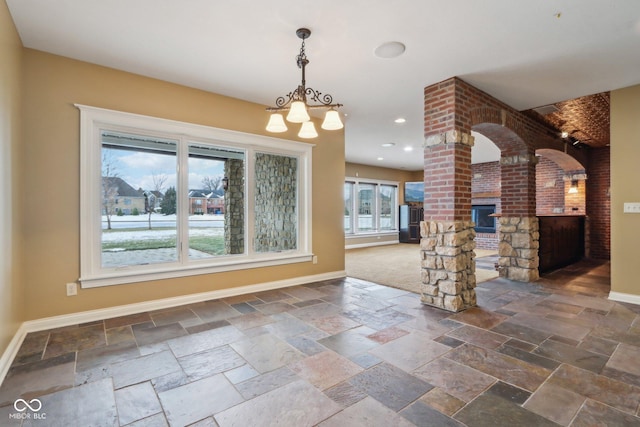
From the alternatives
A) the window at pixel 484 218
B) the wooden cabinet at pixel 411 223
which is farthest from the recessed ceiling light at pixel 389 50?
the wooden cabinet at pixel 411 223

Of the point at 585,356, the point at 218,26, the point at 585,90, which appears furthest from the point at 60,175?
the point at 585,90

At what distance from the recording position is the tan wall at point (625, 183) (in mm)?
3596

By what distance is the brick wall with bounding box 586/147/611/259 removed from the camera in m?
6.82

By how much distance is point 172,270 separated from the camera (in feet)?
11.5

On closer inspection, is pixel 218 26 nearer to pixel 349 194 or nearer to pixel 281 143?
pixel 281 143

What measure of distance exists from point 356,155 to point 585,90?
4.92m

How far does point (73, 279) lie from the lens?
297 cm

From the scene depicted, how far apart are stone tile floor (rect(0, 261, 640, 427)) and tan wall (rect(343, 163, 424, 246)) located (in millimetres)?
5689

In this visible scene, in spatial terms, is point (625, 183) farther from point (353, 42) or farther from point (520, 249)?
point (353, 42)

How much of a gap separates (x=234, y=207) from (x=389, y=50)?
2642 mm

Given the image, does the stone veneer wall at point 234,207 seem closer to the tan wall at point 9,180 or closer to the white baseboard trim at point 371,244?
the tan wall at point 9,180

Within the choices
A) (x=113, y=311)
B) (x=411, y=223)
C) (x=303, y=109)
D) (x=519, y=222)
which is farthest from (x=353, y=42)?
(x=411, y=223)

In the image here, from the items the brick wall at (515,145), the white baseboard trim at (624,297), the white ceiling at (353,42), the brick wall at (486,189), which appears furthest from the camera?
the brick wall at (486,189)

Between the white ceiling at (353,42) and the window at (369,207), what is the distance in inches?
219
